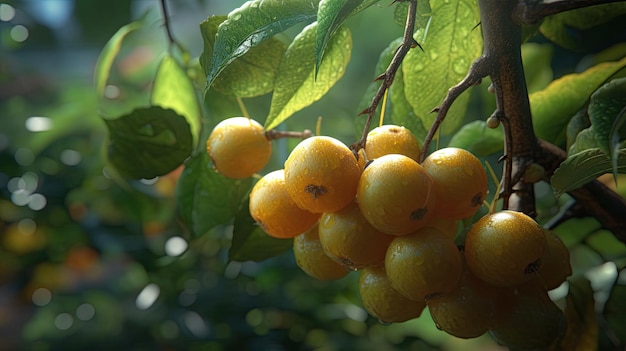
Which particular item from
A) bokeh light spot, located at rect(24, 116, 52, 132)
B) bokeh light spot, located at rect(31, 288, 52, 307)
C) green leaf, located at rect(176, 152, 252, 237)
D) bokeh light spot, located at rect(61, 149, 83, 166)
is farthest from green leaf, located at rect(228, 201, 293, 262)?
bokeh light spot, located at rect(31, 288, 52, 307)

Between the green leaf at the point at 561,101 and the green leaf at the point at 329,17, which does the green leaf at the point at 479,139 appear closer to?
the green leaf at the point at 561,101

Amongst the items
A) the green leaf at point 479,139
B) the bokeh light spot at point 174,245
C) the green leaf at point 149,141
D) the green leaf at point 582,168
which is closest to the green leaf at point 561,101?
the green leaf at point 479,139

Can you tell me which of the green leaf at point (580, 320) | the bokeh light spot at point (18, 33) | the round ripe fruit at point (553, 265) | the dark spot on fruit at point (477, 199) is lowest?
the bokeh light spot at point (18, 33)

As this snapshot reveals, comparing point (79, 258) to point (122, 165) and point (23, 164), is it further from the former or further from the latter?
point (122, 165)

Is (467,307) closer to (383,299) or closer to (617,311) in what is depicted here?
(383,299)

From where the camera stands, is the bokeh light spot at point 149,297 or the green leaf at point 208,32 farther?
the bokeh light spot at point 149,297

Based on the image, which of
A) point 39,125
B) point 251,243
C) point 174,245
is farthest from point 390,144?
point 39,125
